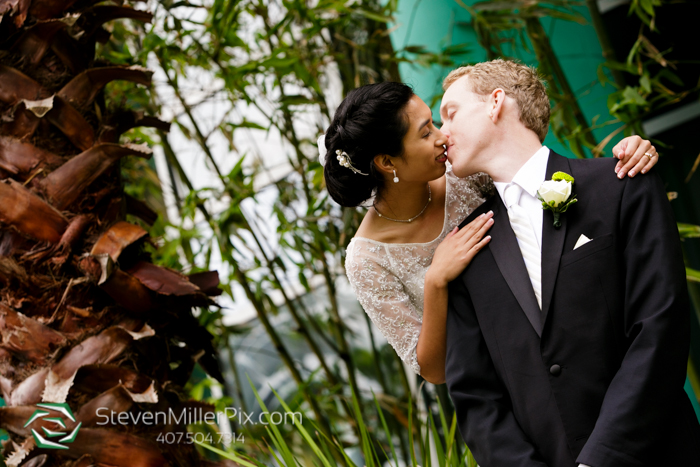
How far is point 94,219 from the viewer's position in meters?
1.46

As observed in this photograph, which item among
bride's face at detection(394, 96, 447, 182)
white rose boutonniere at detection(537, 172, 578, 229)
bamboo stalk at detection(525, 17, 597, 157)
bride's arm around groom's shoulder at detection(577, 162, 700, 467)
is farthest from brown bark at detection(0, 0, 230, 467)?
bamboo stalk at detection(525, 17, 597, 157)

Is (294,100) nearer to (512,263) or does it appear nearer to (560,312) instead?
(512,263)

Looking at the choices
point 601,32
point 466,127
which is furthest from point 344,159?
point 601,32

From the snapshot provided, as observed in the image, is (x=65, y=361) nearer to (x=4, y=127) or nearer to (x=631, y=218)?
(x=4, y=127)

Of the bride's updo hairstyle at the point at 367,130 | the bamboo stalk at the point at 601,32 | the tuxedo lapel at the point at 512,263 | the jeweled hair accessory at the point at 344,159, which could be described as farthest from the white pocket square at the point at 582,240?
the bamboo stalk at the point at 601,32

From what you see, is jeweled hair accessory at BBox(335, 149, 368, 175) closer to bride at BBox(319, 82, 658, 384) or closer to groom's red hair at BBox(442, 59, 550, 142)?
bride at BBox(319, 82, 658, 384)

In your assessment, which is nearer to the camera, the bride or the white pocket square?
the white pocket square

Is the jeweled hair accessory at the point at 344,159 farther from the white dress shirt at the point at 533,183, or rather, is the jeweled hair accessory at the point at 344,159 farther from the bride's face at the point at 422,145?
the white dress shirt at the point at 533,183

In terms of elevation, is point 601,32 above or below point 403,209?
above

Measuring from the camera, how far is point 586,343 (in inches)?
48.3

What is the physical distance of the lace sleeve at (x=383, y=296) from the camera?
1663 millimetres

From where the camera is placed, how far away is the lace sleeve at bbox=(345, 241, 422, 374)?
1663 millimetres

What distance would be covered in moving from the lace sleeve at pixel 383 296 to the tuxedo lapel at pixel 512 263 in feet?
1.28

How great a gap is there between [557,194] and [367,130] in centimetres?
53
